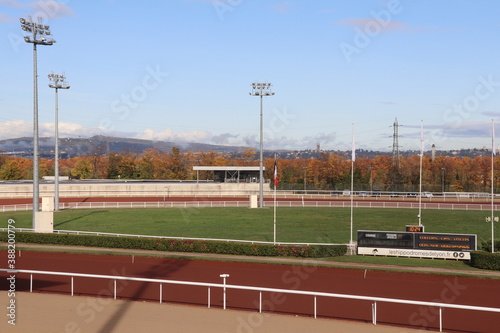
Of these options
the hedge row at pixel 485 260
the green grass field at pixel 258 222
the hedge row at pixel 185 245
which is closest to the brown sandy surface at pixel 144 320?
the hedge row at pixel 185 245

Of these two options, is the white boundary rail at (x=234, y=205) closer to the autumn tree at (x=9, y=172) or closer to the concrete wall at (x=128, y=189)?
the concrete wall at (x=128, y=189)

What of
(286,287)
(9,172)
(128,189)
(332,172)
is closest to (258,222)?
(286,287)

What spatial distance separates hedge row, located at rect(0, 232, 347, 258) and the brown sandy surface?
10188mm

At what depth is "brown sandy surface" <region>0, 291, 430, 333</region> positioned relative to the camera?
11.3 metres

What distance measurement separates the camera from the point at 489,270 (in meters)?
20.6

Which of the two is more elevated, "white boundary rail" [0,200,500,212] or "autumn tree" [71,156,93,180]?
"autumn tree" [71,156,93,180]

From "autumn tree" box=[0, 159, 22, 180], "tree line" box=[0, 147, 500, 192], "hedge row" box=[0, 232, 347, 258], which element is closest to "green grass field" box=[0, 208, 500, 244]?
"hedge row" box=[0, 232, 347, 258]

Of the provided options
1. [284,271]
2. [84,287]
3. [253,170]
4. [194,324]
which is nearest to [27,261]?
[84,287]

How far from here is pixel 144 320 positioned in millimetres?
12023

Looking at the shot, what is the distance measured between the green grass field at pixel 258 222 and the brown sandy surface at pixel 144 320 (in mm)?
15269

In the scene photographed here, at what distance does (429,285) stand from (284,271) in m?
5.15

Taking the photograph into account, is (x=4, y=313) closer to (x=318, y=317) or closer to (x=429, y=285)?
(x=318, y=317)

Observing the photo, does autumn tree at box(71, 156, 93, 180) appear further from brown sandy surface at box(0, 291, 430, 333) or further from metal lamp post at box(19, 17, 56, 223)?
brown sandy surface at box(0, 291, 430, 333)

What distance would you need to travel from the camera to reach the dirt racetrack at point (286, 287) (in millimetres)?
13445
